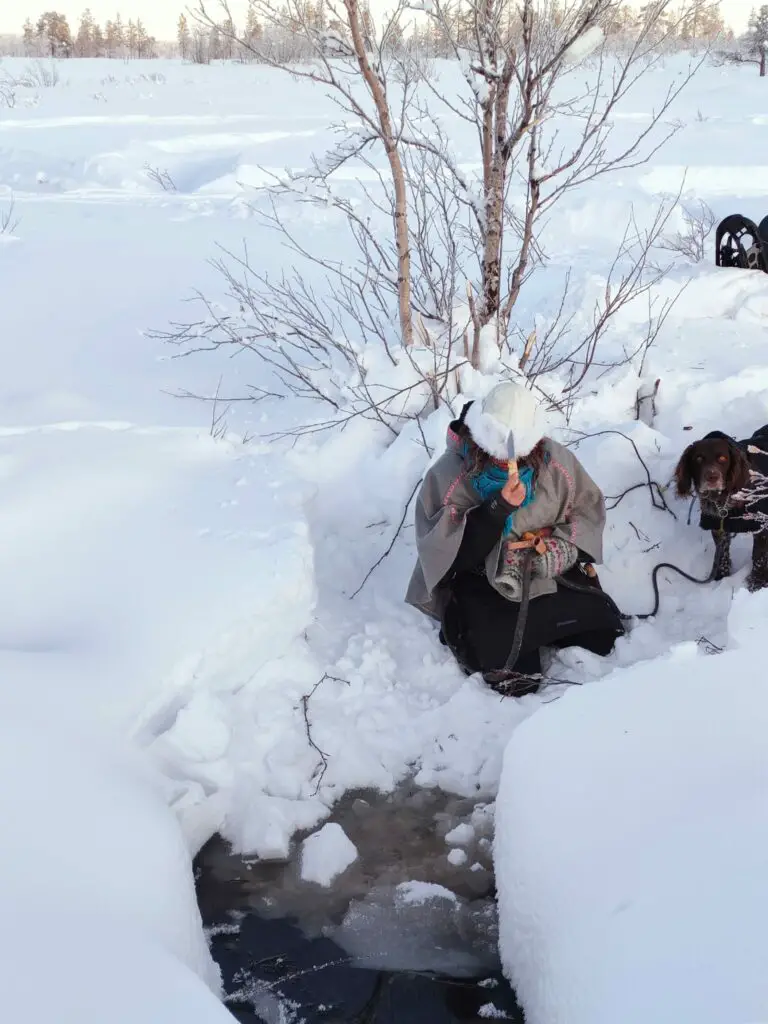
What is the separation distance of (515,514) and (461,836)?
1.21 metres

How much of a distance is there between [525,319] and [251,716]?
351 centimetres

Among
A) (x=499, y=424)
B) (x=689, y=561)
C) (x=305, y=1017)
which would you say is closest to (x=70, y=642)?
(x=305, y=1017)

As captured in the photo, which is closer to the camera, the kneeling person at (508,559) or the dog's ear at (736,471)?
the kneeling person at (508,559)

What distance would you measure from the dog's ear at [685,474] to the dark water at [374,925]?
1.57 m

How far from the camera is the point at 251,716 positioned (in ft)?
9.68

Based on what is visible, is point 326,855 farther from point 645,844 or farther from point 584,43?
point 584,43

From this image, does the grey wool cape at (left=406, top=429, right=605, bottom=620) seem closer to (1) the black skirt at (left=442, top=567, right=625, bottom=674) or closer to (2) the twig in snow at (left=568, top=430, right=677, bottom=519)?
(1) the black skirt at (left=442, top=567, right=625, bottom=674)

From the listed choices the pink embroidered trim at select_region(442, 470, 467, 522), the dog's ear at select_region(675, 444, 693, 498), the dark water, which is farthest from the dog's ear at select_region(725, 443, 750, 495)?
the dark water

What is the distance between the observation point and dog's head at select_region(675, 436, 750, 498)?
327 centimetres

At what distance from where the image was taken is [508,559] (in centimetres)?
321

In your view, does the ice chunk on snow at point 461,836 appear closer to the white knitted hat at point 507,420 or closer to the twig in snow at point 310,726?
the twig in snow at point 310,726

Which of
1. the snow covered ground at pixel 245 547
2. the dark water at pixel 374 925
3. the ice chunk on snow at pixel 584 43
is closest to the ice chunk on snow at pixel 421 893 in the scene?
the dark water at pixel 374 925

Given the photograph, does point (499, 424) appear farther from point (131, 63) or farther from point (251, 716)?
point (131, 63)

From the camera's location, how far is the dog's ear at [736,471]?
327 cm
